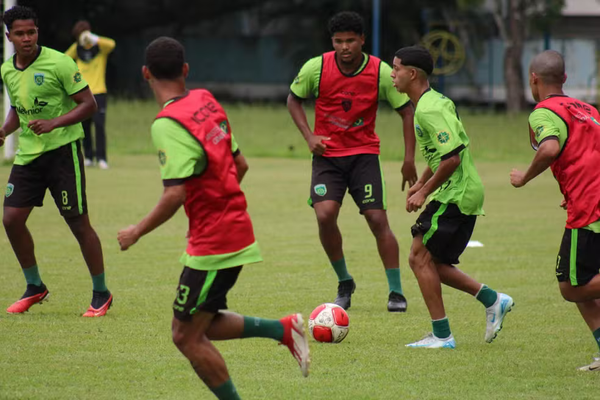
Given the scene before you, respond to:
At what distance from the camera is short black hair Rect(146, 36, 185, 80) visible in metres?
5.11

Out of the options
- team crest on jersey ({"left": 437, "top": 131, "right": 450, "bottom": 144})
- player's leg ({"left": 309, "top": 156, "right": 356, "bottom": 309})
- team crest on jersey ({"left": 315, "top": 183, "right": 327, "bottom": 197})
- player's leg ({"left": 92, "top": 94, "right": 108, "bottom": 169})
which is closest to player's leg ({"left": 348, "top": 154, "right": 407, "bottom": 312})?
player's leg ({"left": 309, "top": 156, "right": 356, "bottom": 309})

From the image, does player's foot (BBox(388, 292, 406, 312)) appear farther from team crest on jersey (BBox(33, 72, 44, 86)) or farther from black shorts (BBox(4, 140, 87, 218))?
team crest on jersey (BBox(33, 72, 44, 86))

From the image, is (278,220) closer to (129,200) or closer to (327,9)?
(129,200)

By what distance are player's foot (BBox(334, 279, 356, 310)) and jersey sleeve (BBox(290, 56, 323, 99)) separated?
5.14ft

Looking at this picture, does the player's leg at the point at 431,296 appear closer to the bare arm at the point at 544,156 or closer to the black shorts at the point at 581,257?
the black shorts at the point at 581,257

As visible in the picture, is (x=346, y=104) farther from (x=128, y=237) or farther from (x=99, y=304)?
(x=128, y=237)

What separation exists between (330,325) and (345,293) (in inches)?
51.5

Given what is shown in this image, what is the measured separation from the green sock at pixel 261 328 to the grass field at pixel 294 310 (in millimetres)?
428

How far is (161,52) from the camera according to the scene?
5109mm

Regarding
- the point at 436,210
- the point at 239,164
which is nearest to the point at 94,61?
the point at 436,210

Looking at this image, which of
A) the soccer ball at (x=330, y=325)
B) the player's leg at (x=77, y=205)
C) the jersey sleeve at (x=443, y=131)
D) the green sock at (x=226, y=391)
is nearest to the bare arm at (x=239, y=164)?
the green sock at (x=226, y=391)

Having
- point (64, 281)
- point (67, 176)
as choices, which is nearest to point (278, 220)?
point (64, 281)

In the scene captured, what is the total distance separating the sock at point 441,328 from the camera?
683 cm

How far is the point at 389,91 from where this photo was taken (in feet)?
27.1
